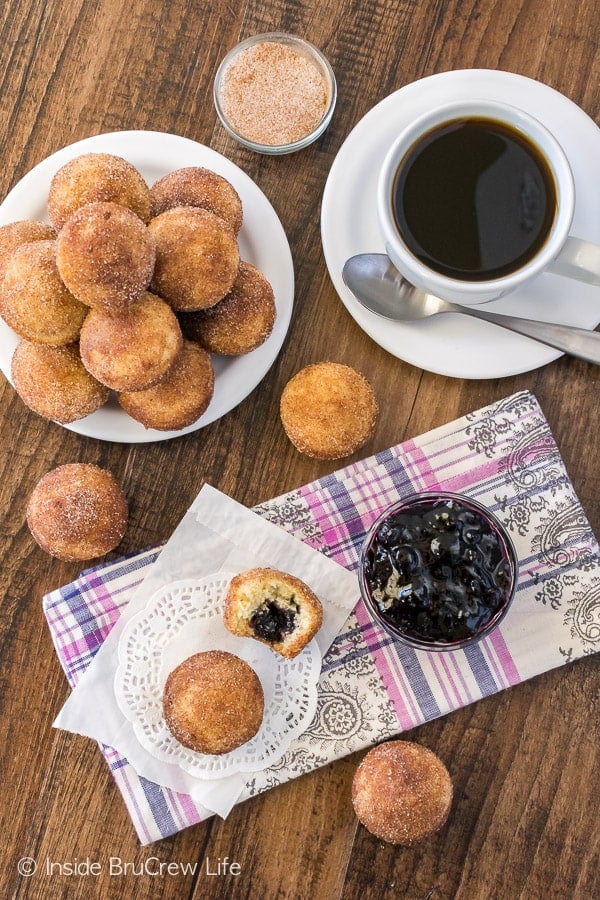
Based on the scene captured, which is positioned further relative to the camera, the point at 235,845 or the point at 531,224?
the point at 235,845

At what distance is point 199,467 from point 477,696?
0.60 meters

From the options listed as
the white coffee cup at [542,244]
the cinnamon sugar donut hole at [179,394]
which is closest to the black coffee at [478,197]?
the white coffee cup at [542,244]

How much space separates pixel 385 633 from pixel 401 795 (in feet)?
0.81

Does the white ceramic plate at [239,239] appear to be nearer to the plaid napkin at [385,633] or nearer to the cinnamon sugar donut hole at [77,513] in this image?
the cinnamon sugar donut hole at [77,513]

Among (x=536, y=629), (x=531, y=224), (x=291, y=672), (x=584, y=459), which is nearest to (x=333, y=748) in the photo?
(x=291, y=672)

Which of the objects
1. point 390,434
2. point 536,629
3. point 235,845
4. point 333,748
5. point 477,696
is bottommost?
point 235,845

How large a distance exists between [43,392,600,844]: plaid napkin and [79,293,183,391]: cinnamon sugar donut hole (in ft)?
1.18

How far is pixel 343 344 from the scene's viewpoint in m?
1.40

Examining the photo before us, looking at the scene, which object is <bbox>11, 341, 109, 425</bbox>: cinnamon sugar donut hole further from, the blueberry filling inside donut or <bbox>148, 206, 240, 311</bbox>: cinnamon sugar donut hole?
the blueberry filling inside donut

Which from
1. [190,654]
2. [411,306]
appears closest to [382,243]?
[411,306]

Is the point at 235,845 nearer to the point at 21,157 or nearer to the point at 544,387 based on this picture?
the point at 544,387

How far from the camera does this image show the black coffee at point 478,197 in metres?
1.23

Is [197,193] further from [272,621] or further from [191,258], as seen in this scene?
[272,621]

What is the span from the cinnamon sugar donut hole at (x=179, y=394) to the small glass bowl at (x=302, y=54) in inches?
15.0
